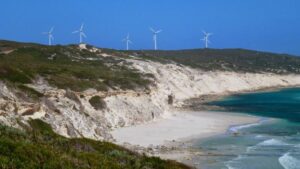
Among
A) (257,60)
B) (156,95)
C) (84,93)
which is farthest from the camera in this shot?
(257,60)

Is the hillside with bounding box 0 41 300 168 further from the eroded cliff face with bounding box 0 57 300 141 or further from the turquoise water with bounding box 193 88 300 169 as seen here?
the turquoise water with bounding box 193 88 300 169

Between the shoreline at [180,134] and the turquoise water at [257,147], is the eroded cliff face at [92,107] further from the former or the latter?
the turquoise water at [257,147]

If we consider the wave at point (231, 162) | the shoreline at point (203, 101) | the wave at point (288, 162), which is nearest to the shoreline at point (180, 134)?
the wave at point (231, 162)

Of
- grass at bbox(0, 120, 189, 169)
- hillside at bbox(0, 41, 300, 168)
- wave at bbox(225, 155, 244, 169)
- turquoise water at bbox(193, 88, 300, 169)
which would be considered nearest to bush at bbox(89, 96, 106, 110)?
hillside at bbox(0, 41, 300, 168)


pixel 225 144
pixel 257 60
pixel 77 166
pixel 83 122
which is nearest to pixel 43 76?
pixel 83 122

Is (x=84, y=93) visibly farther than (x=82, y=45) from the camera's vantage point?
No

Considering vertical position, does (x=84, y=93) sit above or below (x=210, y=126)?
above

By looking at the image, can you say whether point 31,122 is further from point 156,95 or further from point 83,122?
point 156,95
